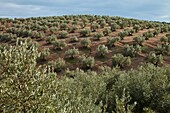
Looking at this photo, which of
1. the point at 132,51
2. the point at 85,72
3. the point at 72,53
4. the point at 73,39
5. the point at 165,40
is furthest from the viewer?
the point at 73,39

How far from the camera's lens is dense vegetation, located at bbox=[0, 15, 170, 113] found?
44.8 feet

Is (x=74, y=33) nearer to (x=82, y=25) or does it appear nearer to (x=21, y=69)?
(x=82, y=25)

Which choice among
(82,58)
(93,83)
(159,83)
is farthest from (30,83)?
(82,58)

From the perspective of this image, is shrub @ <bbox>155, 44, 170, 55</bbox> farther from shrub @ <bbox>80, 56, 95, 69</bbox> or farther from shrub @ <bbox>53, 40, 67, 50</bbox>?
shrub @ <bbox>53, 40, 67, 50</bbox>

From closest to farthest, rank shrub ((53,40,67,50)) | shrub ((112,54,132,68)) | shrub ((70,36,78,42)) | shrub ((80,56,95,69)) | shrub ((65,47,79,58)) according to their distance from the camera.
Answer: shrub ((112,54,132,68)) < shrub ((80,56,95,69)) < shrub ((65,47,79,58)) < shrub ((53,40,67,50)) < shrub ((70,36,78,42))

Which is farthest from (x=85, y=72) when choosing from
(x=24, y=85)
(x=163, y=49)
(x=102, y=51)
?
(x=24, y=85)

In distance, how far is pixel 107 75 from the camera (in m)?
34.8

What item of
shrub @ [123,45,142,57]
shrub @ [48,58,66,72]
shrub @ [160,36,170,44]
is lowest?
shrub @ [48,58,66,72]

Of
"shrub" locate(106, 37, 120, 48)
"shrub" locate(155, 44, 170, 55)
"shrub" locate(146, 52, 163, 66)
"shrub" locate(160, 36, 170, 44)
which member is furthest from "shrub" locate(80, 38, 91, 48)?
"shrub" locate(160, 36, 170, 44)

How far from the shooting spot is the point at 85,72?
43.5 m

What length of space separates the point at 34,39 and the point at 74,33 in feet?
27.2

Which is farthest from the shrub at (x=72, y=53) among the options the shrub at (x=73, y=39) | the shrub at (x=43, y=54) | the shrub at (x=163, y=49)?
the shrub at (x=163, y=49)

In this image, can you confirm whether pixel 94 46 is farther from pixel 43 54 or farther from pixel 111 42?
pixel 43 54

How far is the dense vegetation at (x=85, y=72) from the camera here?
13.6 meters
